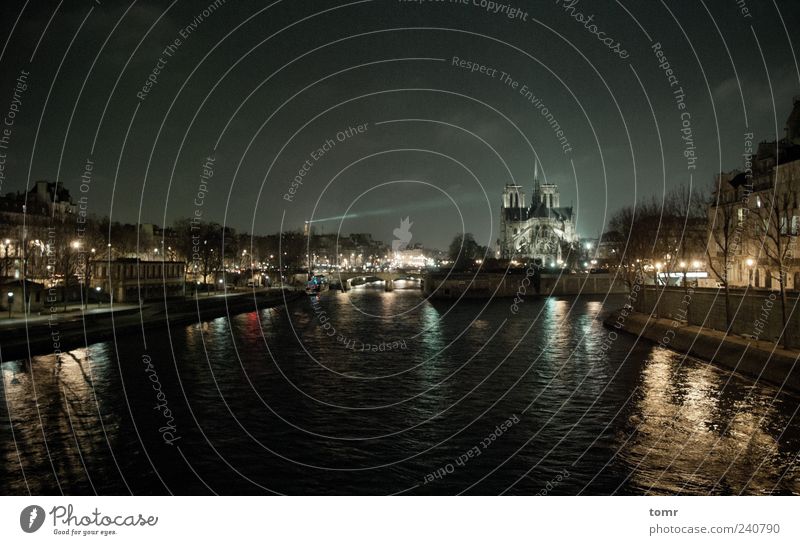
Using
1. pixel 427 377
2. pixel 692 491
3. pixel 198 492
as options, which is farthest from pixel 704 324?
pixel 198 492

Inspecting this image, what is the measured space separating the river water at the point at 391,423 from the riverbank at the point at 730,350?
1046 mm

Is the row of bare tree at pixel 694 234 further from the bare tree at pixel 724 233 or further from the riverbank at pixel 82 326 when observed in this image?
the riverbank at pixel 82 326

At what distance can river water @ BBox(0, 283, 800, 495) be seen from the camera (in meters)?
17.2

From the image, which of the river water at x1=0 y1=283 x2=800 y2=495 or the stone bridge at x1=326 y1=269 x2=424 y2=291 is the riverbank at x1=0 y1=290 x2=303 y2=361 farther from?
the stone bridge at x1=326 y1=269 x2=424 y2=291
